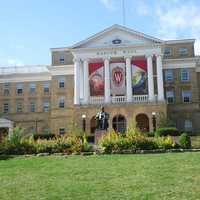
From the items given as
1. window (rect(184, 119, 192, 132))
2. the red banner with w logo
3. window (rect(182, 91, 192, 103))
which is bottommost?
window (rect(184, 119, 192, 132))

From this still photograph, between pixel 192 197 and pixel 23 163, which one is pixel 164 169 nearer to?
pixel 192 197

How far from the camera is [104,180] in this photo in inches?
528

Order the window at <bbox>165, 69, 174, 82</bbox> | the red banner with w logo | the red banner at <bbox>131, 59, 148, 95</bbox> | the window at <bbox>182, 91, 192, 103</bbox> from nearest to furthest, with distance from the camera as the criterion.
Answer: the red banner at <bbox>131, 59, 148, 95</bbox>, the red banner with w logo, the window at <bbox>182, 91, 192, 103</bbox>, the window at <bbox>165, 69, 174, 82</bbox>

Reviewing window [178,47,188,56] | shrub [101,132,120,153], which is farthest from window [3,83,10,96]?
shrub [101,132,120,153]

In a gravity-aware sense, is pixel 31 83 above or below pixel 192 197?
above

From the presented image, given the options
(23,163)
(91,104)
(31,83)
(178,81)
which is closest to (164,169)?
(23,163)

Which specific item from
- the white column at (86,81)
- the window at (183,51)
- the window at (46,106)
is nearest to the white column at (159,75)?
the window at (183,51)

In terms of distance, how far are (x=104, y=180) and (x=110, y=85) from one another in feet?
132

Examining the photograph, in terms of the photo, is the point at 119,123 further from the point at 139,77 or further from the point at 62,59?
the point at 62,59

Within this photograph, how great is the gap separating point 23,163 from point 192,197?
36.9ft

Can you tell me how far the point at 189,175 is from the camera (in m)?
13.8

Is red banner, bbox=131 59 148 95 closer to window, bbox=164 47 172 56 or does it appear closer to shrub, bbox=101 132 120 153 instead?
window, bbox=164 47 172 56

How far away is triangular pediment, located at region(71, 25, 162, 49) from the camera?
5325 cm

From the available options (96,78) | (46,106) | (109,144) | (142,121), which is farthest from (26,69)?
(109,144)
